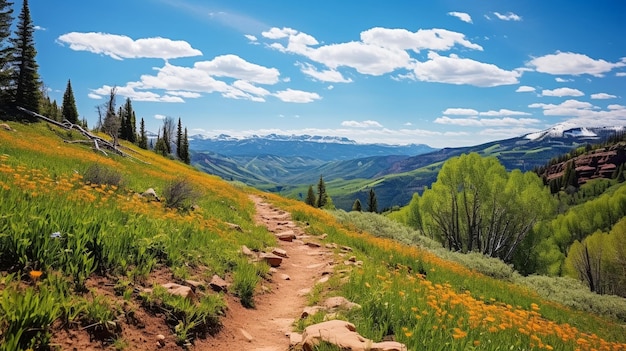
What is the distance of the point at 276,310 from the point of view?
737 cm

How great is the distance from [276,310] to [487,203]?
37620mm

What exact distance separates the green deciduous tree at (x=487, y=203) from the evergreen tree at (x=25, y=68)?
162 feet

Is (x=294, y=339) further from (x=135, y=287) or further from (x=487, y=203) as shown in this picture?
(x=487, y=203)

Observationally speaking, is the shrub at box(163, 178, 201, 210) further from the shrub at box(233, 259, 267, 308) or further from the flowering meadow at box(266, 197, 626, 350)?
the flowering meadow at box(266, 197, 626, 350)

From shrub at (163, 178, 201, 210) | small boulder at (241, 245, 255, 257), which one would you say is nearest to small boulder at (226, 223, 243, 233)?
shrub at (163, 178, 201, 210)

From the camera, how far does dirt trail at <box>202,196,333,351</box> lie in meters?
5.55

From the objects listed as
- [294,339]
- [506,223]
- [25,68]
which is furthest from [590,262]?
[25,68]

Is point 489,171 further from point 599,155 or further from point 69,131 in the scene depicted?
point 599,155

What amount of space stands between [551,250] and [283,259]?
5102cm

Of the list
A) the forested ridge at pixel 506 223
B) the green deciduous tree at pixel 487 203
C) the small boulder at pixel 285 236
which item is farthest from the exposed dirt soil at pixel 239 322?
the green deciduous tree at pixel 487 203

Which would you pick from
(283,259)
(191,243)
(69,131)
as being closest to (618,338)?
(283,259)

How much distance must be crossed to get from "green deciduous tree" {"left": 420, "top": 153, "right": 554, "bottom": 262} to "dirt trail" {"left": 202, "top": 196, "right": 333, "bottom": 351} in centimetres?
3132

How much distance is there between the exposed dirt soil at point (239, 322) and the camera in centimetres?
420

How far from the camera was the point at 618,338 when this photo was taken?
11.3m
